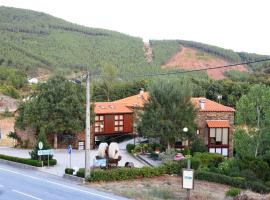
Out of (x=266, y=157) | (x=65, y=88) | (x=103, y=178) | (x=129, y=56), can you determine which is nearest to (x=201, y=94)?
(x=65, y=88)

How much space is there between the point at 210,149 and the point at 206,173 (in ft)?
59.0

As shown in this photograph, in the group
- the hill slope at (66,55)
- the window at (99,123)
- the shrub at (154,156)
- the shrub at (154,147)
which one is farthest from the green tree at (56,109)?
the hill slope at (66,55)

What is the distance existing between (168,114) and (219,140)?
8.44 m

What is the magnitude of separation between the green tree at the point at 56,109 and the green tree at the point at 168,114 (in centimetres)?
635

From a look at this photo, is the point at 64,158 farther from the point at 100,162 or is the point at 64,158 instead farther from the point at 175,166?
the point at 175,166

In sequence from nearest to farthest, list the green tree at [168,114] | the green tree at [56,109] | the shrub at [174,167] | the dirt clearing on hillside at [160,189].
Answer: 1. the dirt clearing on hillside at [160,189]
2. the shrub at [174,167]
3. the green tree at [168,114]
4. the green tree at [56,109]

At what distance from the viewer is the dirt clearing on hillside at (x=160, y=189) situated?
26.2 metres

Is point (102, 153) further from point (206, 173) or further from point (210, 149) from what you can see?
point (210, 149)

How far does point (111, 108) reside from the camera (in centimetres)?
5341

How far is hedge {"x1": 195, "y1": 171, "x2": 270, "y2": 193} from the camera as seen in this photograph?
2725 cm

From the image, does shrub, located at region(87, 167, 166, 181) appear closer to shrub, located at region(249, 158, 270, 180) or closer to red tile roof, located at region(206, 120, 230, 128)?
shrub, located at region(249, 158, 270, 180)

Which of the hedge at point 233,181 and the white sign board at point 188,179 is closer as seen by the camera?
the white sign board at point 188,179

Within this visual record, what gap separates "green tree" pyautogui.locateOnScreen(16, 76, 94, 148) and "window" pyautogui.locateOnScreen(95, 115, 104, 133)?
3.00m

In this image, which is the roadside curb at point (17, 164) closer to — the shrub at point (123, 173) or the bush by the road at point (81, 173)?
the bush by the road at point (81, 173)
